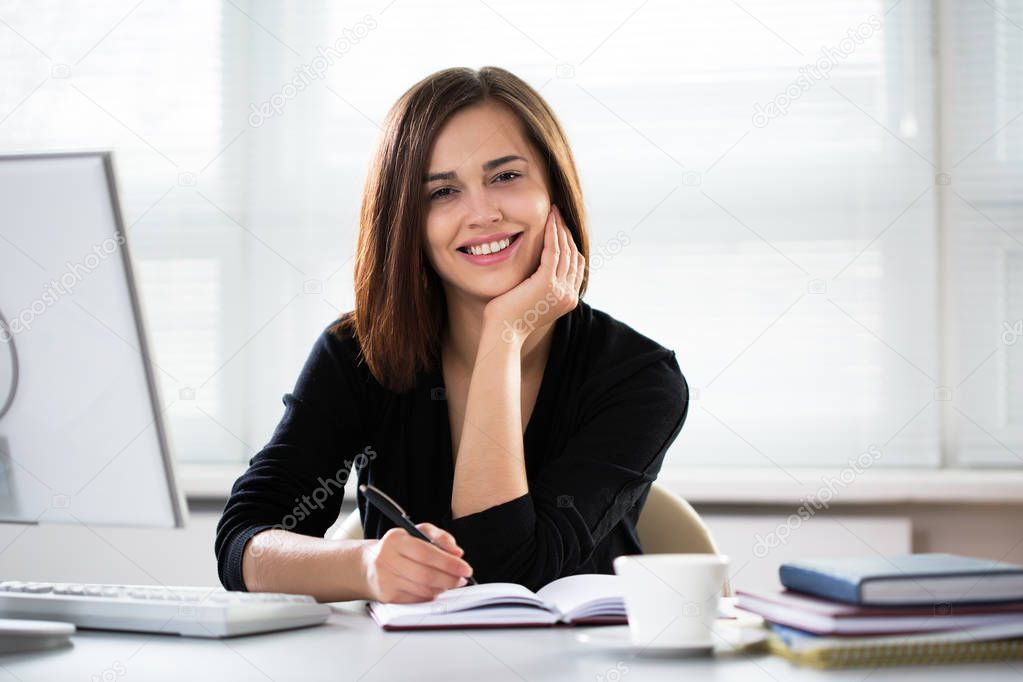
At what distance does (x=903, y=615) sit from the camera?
775mm

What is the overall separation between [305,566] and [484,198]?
2.16 feet

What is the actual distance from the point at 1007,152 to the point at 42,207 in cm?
237

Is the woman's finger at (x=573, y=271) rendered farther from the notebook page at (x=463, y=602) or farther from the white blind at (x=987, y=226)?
the white blind at (x=987, y=226)

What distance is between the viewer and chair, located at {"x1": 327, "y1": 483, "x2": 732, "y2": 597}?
1559 mm

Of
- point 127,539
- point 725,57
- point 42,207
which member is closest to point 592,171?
point 725,57

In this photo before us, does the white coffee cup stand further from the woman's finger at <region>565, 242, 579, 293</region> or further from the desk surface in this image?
the woman's finger at <region>565, 242, 579, 293</region>

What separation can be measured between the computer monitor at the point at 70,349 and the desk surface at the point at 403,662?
15 centimetres

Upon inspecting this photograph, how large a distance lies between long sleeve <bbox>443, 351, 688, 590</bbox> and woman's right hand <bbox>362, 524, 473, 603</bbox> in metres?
0.20

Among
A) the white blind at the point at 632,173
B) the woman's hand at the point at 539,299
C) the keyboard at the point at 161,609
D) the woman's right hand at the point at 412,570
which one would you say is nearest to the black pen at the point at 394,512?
the woman's right hand at the point at 412,570

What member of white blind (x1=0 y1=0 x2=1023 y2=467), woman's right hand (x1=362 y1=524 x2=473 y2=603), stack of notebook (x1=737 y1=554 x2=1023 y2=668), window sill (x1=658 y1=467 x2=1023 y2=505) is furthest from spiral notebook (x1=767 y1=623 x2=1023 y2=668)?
white blind (x1=0 y1=0 x2=1023 y2=467)

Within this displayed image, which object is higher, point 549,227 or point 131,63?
point 131,63

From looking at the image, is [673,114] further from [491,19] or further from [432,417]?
[432,417]

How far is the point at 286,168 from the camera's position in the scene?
9.11 ft

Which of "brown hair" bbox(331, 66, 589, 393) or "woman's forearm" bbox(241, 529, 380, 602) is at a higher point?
"brown hair" bbox(331, 66, 589, 393)
